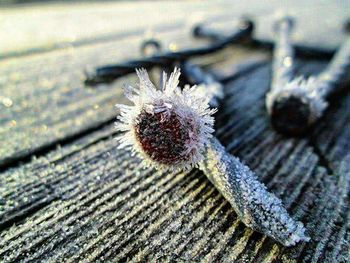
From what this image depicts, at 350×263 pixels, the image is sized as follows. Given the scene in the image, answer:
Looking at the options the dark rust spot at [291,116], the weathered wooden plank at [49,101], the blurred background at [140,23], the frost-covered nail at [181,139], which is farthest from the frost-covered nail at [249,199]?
the blurred background at [140,23]

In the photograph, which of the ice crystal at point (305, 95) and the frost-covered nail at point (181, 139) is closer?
the frost-covered nail at point (181, 139)

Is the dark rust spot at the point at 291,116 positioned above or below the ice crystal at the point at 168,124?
below

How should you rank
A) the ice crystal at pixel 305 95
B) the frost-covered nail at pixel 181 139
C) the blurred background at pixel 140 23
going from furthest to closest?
the blurred background at pixel 140 23, the ice crystal at pixel 305 95, the frost-covered nail at pixel 181 139

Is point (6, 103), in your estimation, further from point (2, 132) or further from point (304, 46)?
point (304, 46)

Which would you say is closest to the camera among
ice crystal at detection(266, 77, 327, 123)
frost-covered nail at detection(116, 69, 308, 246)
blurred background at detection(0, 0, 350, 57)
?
frost-covered nail at detection(116, 69, 308, 246)

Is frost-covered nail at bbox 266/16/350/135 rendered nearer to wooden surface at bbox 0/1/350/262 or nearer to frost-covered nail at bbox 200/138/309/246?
wooden surface at bbox 0/1/350/262

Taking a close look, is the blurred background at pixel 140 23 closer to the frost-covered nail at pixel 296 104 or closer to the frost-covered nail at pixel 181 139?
the frost-covered nail at pixel 296 104

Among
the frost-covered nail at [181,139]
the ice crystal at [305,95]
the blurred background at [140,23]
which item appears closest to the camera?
the frost-covered nail at [181,139]

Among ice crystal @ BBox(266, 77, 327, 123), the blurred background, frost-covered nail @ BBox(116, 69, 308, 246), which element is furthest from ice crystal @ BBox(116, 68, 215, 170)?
the blurred background

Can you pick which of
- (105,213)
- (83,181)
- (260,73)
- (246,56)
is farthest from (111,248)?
(246,56)
